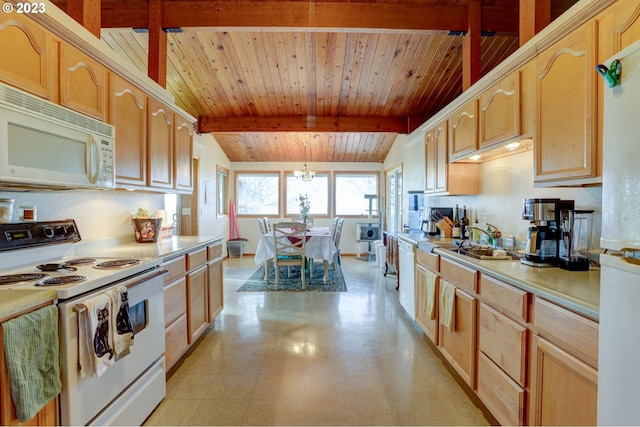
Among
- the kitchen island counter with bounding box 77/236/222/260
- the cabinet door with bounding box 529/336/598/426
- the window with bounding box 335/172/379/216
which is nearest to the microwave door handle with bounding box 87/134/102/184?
the kitchen island counter with bounding box 77/236/222/260

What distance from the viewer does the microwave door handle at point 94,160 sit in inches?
67.7

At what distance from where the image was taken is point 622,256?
865 millimetres

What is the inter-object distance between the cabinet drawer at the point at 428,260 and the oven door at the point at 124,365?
2005 mm

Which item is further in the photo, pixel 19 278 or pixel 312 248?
pixel 312 248

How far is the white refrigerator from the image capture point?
2.65 feet

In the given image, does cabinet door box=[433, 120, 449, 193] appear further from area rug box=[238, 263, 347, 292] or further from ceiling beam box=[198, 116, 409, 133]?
ceiling beam box=[198, 116, 409, 133]

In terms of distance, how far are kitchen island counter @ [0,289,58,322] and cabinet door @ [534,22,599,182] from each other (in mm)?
2362

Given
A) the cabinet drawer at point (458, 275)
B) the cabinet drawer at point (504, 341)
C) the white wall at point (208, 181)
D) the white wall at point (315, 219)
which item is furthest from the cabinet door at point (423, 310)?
the white wall at point (315, 219)

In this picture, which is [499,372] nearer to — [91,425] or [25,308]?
[91,425]

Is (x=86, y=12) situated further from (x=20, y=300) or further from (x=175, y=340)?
(x=175, y=340)

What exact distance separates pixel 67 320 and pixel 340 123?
505cm

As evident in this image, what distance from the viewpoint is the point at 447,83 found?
4.31m

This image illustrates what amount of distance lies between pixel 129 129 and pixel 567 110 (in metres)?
2.72

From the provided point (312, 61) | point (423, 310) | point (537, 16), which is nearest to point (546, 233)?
point (423, 310)
